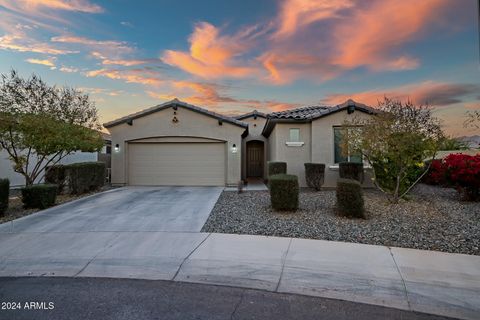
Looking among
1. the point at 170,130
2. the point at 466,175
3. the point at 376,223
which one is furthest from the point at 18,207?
the point at 466,175

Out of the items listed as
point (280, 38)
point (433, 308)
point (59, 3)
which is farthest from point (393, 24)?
point (59, 3)

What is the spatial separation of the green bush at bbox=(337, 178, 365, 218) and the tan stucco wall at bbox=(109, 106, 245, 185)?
7.33m

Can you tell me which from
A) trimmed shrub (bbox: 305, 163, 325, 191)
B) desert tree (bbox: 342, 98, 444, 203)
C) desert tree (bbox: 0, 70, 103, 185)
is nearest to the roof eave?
desert tree (bbox: 0, 70, 103, 185)

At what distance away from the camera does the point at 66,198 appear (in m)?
10.6

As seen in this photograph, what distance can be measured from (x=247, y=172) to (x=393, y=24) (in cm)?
1281

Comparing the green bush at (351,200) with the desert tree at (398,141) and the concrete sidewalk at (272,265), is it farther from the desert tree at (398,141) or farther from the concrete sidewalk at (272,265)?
the desert tree at (398,141)

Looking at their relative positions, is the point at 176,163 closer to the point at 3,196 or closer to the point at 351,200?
the point at 3,196

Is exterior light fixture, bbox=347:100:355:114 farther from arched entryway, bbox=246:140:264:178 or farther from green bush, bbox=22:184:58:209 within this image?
green bush, bbox=22:184:58:209

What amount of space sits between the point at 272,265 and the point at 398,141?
611 centimetres

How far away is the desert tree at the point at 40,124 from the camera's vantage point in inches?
374

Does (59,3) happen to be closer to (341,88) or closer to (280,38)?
(280,38)

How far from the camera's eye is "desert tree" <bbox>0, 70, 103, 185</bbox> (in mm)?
9492

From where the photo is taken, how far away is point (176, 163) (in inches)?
561

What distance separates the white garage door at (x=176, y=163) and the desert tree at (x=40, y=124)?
203cm
